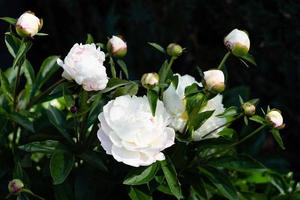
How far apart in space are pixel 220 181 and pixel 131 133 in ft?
0.95

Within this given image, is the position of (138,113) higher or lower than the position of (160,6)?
higher

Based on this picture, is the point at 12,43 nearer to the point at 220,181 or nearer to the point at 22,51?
the point at 22,51

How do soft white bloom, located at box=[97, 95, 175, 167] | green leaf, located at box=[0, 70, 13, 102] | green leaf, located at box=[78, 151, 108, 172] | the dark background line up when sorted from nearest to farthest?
soft white bloom, located at box=[97, 95, 175, 167], green leaf, located at box=[78, 151, 108, 172], green leaf, located at box=[0, 70, 13, 102], the dark background

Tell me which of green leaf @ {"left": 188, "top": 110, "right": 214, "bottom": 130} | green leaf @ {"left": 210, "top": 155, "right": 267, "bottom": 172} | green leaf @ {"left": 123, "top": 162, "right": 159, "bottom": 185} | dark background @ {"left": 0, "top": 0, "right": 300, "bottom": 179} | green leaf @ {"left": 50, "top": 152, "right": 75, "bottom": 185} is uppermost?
green leaf @ {"left": 188, "top": 110, "right": 214, "bottom": 130}

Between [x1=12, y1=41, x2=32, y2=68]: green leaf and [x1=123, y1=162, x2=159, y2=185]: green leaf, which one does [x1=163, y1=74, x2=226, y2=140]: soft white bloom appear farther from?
[x1=12, y1=41, x2=32, y2=68]: green leaf

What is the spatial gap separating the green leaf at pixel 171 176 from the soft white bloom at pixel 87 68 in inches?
8.2

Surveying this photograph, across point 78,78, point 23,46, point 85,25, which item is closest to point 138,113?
point 78,78

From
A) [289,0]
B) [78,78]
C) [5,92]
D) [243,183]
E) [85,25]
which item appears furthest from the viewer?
[85,25]

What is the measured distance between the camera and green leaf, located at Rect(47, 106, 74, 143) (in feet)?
4.52

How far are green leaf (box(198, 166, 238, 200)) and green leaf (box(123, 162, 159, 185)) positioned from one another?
0.17 meters

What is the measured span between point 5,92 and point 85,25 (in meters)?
1.34

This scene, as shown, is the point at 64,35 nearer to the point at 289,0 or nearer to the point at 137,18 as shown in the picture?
the point at 137,18

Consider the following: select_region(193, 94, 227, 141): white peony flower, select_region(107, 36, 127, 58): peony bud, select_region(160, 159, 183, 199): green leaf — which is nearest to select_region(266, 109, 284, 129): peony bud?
select_region(193, 94, 227, 141): white peony flower

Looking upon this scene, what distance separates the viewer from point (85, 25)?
2.75m
